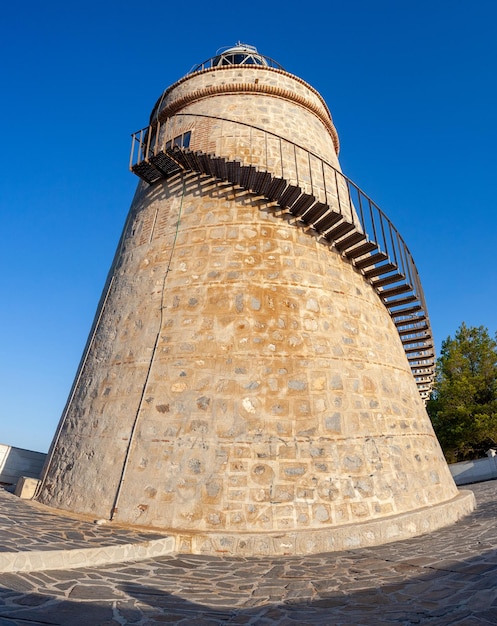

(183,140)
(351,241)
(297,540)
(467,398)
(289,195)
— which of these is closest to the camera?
(297,540)

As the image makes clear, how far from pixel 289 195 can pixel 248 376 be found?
12.1 ft

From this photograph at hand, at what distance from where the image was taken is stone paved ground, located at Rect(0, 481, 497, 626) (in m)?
2.87

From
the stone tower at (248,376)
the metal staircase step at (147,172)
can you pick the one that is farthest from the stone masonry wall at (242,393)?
the metal staircase step at (147,172)

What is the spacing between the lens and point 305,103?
35.0 feet

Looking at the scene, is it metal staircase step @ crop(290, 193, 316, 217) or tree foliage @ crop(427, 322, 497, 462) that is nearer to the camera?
metal staircase step @ crop(290, 193, 316, 217)

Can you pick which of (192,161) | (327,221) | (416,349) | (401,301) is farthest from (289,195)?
(416,349)

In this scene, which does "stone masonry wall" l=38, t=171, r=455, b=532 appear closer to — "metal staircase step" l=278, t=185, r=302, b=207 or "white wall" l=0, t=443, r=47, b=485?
"metal staircase step" l=278, t=185, r=302, b=207

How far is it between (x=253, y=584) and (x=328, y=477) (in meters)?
2.09

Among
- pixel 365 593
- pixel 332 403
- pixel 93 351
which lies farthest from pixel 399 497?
pixel 93 351

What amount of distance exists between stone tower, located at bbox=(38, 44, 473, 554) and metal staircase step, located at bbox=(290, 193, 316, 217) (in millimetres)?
28

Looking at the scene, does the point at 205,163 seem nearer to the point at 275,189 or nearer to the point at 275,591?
the point at 275,189

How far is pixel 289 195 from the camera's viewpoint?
25.0ft

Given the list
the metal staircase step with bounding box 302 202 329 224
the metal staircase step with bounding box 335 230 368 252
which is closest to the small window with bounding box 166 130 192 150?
the metal staircase step with bounding box 302 202 329 224

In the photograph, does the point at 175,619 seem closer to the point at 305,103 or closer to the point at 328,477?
the point at 328,477
